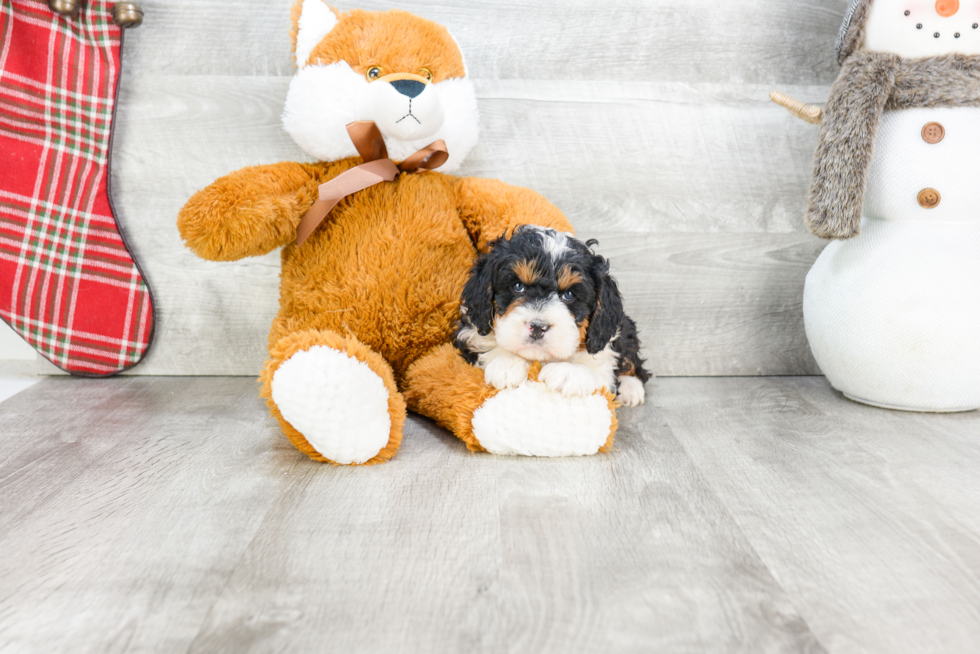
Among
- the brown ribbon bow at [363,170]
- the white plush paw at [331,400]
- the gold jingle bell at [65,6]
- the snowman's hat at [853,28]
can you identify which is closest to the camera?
the white plush paw at [331,400]

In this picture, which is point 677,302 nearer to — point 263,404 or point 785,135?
point 785,135

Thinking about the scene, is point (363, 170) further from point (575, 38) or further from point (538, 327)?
point (575, 38)

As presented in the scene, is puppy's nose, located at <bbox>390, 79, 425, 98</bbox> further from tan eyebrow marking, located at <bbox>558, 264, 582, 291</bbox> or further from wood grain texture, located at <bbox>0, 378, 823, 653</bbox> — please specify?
wood grain texture, located at <bbox>0, 378, 823, 653</bbox>

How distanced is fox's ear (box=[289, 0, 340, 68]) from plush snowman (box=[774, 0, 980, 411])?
3.18 feet

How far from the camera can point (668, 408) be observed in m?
1.63

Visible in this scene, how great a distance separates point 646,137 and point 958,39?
668 mm

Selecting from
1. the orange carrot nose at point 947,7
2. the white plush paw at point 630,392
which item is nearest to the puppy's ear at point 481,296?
the white plush paw at point 630,392

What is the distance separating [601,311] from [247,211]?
27.4 inches

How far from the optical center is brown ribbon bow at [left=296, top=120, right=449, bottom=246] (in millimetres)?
1385

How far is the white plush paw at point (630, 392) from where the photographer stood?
164 cm

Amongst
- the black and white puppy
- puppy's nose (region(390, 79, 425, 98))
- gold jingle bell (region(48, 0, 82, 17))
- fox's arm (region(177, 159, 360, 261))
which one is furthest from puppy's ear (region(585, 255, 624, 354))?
gold jingle bell (region(48, 0, 82, 17))

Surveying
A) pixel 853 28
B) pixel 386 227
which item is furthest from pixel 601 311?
pixel 853 28

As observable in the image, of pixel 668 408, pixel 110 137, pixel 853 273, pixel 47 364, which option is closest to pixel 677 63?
pixel 853 273

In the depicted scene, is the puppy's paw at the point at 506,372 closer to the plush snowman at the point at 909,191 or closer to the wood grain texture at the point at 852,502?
the wood grain texture at the point at 852,502
